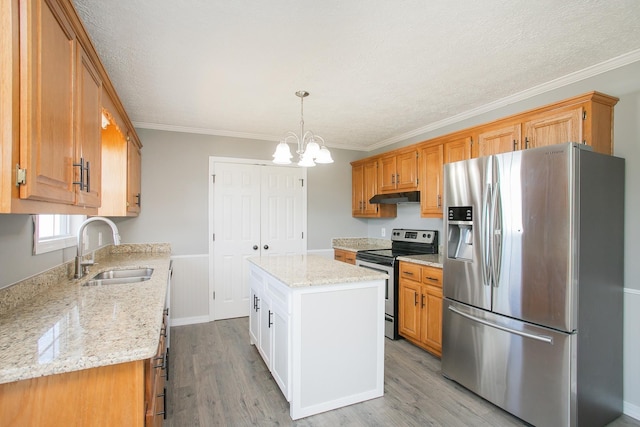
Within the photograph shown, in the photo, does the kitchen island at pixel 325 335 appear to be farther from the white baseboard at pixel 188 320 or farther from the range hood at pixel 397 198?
the white baseboard at pixel 188 320

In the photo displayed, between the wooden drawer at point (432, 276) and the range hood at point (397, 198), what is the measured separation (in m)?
0.92

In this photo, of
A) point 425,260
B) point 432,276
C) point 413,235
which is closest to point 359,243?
point 413,235

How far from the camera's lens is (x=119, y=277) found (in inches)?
106

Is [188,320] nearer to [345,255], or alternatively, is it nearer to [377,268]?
[345,255]

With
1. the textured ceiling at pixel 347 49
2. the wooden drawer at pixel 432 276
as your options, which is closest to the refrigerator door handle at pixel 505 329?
the wooden drawer at pixel 432 276

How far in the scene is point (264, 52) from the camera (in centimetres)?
215

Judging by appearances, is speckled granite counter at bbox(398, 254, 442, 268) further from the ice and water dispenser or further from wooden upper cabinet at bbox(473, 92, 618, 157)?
wooden upper cabinet at bbox(473, 92, 618, 157)

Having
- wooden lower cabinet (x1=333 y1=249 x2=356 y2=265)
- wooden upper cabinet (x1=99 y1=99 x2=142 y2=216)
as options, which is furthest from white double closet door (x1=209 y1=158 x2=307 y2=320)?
wooden upper cabinet (x1=99 y1=99 x2=142 y2=216)

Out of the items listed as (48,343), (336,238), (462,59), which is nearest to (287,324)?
(48,343)

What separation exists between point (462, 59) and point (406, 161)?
169 cm

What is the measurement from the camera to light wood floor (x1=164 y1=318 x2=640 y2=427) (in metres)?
2.15

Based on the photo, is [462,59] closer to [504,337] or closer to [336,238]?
[504,337]

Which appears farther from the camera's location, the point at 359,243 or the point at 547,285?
the point at 359,243

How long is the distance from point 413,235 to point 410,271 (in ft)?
2.87
